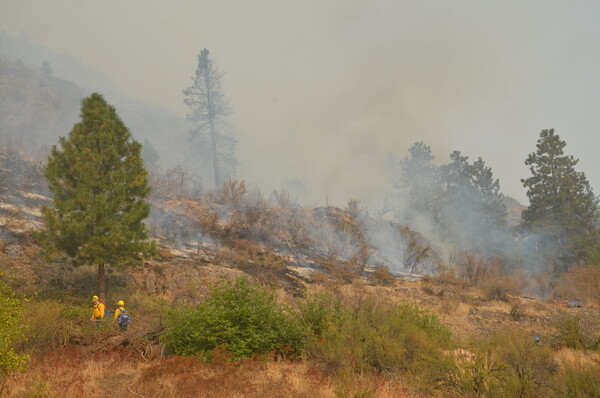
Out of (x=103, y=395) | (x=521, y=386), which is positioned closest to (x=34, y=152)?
(x=103, y=395)

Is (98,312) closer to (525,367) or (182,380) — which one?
(182,380)

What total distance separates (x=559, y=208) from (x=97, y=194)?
3651cm

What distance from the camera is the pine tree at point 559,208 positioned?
94.7 ft

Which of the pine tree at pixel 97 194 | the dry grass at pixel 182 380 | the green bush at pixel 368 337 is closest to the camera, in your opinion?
the dry grass at pixel 182 380

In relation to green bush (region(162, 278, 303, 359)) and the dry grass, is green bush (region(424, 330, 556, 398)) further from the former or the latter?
green bush (region(162, 278, 303, 359))

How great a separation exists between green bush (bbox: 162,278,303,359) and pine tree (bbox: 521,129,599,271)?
29.7 meters

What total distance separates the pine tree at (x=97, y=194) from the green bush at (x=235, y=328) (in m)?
4.67

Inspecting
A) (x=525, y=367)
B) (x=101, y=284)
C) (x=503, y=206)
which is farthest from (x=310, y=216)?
(x=503, y=206)

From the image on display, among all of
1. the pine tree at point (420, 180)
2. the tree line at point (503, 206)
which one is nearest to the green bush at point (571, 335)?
the tree line at point (503, 206)

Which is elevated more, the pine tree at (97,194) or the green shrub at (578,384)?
the pine tree at (97,194)

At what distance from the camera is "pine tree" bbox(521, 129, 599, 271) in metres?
28.9

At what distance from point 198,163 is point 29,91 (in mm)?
27387

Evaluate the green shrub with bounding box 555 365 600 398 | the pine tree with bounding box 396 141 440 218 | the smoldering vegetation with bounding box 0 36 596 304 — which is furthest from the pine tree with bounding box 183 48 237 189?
the green shrub with bounding box 555 365 600 398

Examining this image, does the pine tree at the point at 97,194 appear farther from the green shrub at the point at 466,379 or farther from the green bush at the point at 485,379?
the green bush at the point at 485,379
